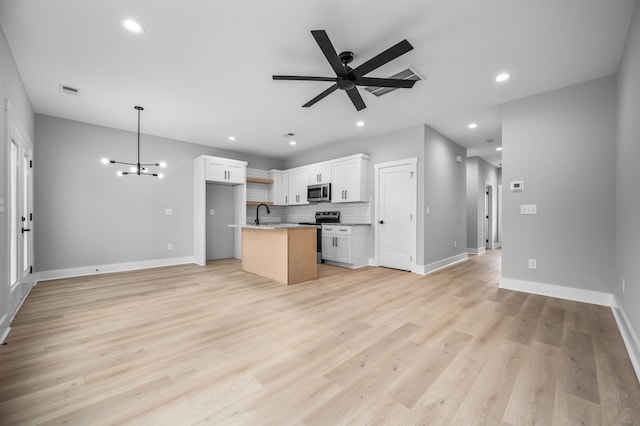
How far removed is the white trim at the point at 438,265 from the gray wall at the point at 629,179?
2404 mm

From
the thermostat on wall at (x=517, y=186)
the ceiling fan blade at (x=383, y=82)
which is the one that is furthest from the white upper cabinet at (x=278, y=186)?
the thermostat on wall at (x=517, y=186)

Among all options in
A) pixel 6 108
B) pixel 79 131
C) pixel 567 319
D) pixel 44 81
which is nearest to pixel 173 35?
pixel 6 108

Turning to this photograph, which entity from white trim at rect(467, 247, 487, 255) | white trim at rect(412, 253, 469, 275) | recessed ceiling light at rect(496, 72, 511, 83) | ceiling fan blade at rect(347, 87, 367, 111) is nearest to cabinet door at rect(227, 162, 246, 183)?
ceiling fan blade at rect(347, 87, 367, 111)

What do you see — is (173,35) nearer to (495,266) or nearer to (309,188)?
(309,188)

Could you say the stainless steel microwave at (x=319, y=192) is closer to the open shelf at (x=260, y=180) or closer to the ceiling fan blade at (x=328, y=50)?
the open shelf at (x=260, y=180)

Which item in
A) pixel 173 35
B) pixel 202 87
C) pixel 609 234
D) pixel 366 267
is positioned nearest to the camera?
pixel 173 35

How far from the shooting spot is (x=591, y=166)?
338 centimetres

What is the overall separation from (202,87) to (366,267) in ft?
14.4

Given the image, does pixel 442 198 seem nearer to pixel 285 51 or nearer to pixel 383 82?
pixel 383 82

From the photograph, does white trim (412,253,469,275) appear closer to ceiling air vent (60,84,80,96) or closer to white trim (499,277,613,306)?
white trim (499,277,613,306)

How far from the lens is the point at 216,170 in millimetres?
6039

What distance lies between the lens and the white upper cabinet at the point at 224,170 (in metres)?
5.93

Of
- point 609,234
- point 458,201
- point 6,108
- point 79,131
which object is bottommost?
point 609,234

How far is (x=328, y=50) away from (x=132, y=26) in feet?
6.07
